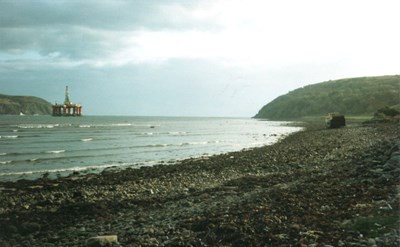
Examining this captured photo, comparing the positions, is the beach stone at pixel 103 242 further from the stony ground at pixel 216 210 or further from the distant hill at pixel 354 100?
the distant hill at pixel 354 100

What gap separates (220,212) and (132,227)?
286 cm

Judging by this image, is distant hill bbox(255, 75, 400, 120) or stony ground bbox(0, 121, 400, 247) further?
distant hill bbox(255, 75, 400, 120)

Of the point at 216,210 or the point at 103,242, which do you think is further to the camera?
the point at 216,210

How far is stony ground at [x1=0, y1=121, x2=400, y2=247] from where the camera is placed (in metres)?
8.90

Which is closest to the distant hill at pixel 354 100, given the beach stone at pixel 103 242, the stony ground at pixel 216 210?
the stony ground at pixel 216 210

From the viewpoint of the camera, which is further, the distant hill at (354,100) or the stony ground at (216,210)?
the distant hill at (354,100)

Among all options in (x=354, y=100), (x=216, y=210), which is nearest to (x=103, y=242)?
(x=216, y=210)

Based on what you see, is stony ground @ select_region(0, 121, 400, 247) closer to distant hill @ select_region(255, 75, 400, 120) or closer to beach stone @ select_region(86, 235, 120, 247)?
beach stone @ select_region(86, 235, 120, 247)

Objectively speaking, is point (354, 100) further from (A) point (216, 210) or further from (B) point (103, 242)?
(B) point (103, 242)

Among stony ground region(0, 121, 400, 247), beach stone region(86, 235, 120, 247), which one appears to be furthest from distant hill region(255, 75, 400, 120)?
beach stone region(86, 235, 120, 247)

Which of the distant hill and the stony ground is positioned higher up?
the distant hill

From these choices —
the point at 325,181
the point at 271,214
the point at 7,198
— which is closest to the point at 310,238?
the point at 271,214

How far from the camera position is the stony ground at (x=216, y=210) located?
29.2ft

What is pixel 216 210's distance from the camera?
11.9 m
